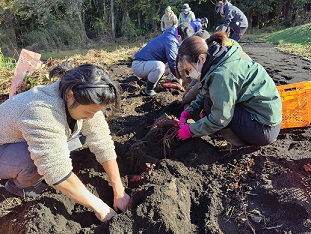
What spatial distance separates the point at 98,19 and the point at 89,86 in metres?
16.9

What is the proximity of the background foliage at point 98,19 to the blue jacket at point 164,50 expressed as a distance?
12273 millimetres

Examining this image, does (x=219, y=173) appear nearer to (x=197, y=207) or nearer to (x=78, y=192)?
(x=197, y=207)

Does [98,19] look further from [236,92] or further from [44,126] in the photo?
[44,126]

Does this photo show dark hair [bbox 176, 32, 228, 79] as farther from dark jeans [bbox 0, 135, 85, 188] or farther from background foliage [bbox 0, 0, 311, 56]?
background foliage [bbox 0, 0, 311, 56]

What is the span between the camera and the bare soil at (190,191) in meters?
2.04

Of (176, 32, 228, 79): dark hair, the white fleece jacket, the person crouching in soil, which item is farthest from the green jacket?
the white fleece jacket

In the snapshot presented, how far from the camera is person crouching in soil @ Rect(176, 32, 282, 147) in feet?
7.91

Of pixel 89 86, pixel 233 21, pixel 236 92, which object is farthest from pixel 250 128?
pixel 233 21

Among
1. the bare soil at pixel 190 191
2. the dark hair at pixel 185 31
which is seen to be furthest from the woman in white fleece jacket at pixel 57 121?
the dark hair at pixel 185 31

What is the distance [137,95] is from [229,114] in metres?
2.61

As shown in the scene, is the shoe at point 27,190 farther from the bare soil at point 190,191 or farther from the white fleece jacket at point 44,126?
the white fleece jacket at point 44,126

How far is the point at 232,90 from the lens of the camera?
240 cm

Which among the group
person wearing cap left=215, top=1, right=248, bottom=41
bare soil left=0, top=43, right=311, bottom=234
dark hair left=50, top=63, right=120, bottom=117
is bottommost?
bare soil left=0, top=43, right=311, bottom=234

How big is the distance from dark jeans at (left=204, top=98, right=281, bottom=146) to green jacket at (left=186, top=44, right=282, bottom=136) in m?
0.04
